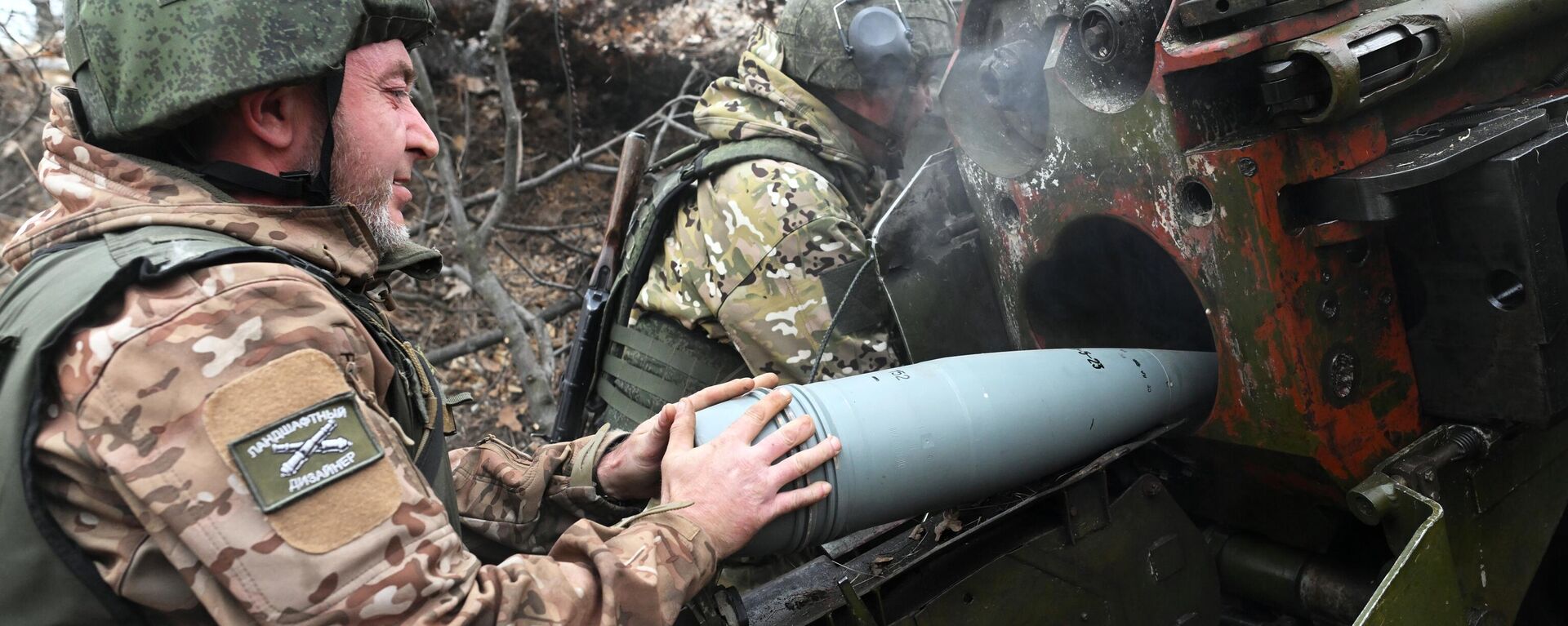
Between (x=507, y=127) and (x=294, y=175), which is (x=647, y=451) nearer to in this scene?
(x=294, y=175)

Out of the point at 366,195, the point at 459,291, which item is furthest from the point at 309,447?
the point at 459,291

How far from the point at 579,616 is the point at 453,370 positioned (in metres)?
4.92

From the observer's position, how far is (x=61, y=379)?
1.43 meters

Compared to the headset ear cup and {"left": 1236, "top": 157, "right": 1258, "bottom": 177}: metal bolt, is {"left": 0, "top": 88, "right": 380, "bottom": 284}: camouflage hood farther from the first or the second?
the headset ear cup

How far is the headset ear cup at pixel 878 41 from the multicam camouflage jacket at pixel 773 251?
198 mm

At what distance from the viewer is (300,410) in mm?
1428

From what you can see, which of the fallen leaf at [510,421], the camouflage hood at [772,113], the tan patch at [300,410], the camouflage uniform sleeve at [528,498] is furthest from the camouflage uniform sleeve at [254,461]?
the fallen leaf at [510,421]

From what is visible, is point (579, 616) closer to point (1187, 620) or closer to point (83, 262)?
point (83, 262)

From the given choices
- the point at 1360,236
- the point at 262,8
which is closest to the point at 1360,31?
the point at 1360,236

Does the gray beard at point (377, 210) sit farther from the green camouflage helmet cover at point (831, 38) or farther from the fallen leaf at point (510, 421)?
the fallen leaf at point (510, 421)

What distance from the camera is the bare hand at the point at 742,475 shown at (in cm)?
178

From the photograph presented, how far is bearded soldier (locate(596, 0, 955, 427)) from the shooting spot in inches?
118

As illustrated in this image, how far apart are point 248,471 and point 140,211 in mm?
489

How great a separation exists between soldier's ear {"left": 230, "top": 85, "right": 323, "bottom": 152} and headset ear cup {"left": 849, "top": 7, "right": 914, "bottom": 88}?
1.88 m
